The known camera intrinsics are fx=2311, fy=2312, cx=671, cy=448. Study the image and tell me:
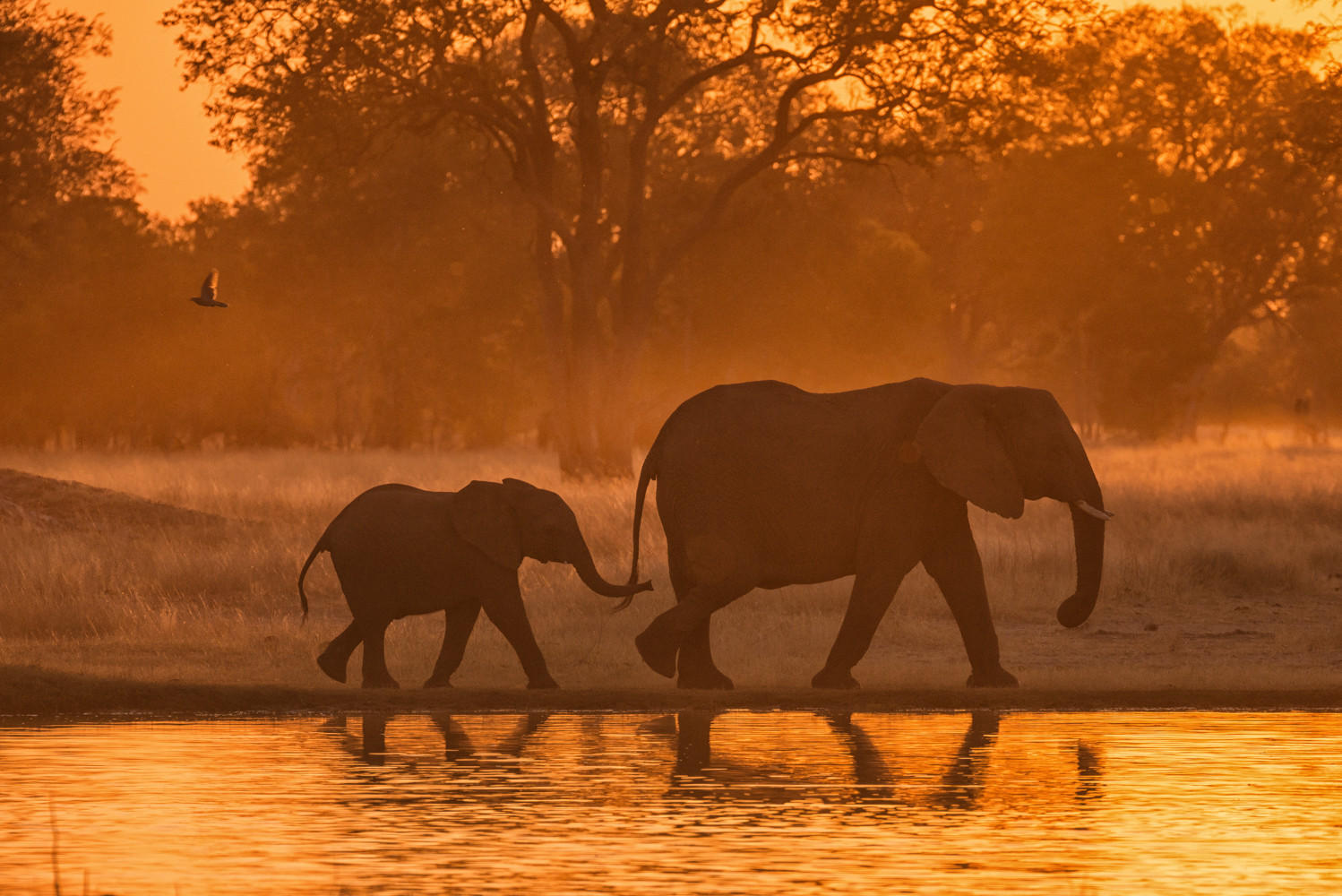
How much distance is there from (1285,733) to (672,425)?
466 centimetres

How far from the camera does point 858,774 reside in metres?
11.0

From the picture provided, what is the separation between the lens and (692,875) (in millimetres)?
8273

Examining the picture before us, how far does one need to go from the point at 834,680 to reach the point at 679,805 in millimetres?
4709

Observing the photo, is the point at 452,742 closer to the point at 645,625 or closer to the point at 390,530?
the point at 390,530

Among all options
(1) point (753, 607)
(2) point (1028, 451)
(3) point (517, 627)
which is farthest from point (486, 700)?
(1) point (753, 607)

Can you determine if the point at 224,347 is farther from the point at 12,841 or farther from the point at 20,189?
the point at 12,841

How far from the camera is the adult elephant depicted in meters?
14.6

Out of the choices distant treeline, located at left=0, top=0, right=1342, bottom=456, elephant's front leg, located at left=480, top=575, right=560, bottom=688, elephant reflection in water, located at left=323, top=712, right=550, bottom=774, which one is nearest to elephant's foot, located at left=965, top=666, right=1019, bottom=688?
elephant's front leg, located at left=480, top=575, right=560, bottom=688

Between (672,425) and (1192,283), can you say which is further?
(1192,283)

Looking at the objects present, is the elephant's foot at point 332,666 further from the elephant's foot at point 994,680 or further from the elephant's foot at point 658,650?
the elephant's foot at point 994,680

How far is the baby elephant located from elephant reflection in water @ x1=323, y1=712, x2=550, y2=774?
1.14 m

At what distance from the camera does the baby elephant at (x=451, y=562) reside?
14852 millimetres

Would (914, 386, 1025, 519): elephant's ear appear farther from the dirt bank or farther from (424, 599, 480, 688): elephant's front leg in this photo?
(424, 599, 480, 688): elephant's front leg

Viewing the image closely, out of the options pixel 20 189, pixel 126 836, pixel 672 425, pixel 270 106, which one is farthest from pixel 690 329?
pixel 126 836
